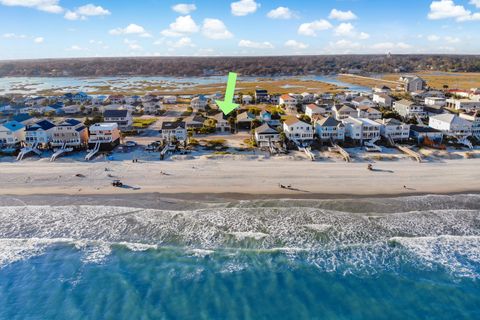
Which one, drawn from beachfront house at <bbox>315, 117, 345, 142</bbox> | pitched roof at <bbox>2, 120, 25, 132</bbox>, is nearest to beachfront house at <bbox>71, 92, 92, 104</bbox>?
pitched roof at <bbox>2, 120, 25, 132</bbox>

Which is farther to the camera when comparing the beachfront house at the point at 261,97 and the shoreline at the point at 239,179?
the beachfront house at the point at 261,97

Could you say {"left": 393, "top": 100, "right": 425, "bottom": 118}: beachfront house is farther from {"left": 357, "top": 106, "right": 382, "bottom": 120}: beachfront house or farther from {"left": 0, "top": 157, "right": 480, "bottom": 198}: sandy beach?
{"left": 0, "top": 157, "right": 480, "bottom": 198}: sandy beach

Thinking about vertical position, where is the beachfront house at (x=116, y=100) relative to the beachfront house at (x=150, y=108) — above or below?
above

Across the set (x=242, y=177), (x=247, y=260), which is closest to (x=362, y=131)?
(x=242, y=177)

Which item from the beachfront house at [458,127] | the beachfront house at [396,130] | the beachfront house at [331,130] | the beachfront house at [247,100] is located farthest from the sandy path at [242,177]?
the beachfront house at [247,100]

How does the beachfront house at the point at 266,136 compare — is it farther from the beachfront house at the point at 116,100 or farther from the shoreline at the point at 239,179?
the beachfront house at the point at 116,100

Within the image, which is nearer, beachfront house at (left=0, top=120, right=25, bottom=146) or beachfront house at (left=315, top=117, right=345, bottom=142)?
beachfront house at (left=0, top=120, right=25, bottom=146)

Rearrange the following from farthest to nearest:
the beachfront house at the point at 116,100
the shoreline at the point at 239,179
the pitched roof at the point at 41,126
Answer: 1. the beachfront house at the point at 116,100
2. the pitched roof at the point at 41,126
3. the shoreline at the point at 239,179
